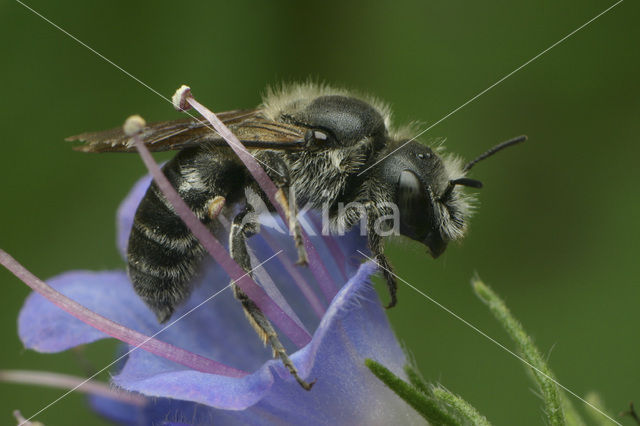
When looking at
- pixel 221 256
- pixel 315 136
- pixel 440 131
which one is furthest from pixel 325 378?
pixel 440 131

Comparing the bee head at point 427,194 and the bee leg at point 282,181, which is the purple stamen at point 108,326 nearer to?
the bee leg at point 282,181

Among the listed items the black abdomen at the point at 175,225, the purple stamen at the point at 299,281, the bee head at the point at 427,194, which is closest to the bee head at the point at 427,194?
the bee head at the point at 427,194

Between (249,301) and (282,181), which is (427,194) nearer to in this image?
(282,181)

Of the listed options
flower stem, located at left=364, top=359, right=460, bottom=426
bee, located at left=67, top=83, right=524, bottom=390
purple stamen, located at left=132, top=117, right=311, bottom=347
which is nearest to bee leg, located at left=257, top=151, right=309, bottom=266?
bee, located at left=67, top=83, right=524, bottom=390

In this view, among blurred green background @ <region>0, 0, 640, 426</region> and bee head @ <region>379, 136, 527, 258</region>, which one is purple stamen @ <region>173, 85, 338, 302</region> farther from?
blurred green background @ <region>0, 0, 640, 426</region>

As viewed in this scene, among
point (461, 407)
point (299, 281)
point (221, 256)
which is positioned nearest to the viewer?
point (461, 407)
